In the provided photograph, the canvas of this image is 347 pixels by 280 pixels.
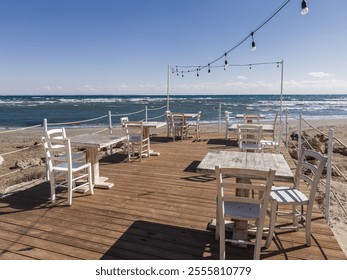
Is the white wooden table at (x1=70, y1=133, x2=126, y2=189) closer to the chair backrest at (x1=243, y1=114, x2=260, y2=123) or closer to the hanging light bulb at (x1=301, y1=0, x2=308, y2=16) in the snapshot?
the hanging light bulb at (x1=301, y1=0, x2=308, y2=16)

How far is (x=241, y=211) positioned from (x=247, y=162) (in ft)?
2.48

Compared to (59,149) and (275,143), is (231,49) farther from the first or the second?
(59,149)

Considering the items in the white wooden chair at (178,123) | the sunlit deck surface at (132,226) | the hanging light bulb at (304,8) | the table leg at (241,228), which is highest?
the hanging light bulb at (304,8)

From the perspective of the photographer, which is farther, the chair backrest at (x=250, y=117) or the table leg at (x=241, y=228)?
the chair backrest at (x=250, y=117)

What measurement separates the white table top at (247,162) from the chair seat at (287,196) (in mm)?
238

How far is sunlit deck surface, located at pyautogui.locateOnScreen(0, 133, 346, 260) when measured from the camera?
2.59m

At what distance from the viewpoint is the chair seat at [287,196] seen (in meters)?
2.64

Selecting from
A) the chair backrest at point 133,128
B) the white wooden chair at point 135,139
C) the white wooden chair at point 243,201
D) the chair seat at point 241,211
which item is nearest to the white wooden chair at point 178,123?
the white wooden chair at point 135,139

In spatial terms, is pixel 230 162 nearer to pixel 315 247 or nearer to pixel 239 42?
pixel 315 247

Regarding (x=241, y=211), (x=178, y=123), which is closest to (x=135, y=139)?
(x=178, y=123)

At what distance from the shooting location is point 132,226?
10.2 feet

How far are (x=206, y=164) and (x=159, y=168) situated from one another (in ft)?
8.98

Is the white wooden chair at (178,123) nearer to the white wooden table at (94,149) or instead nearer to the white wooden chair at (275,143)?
the white wooden chair at (275,143)
